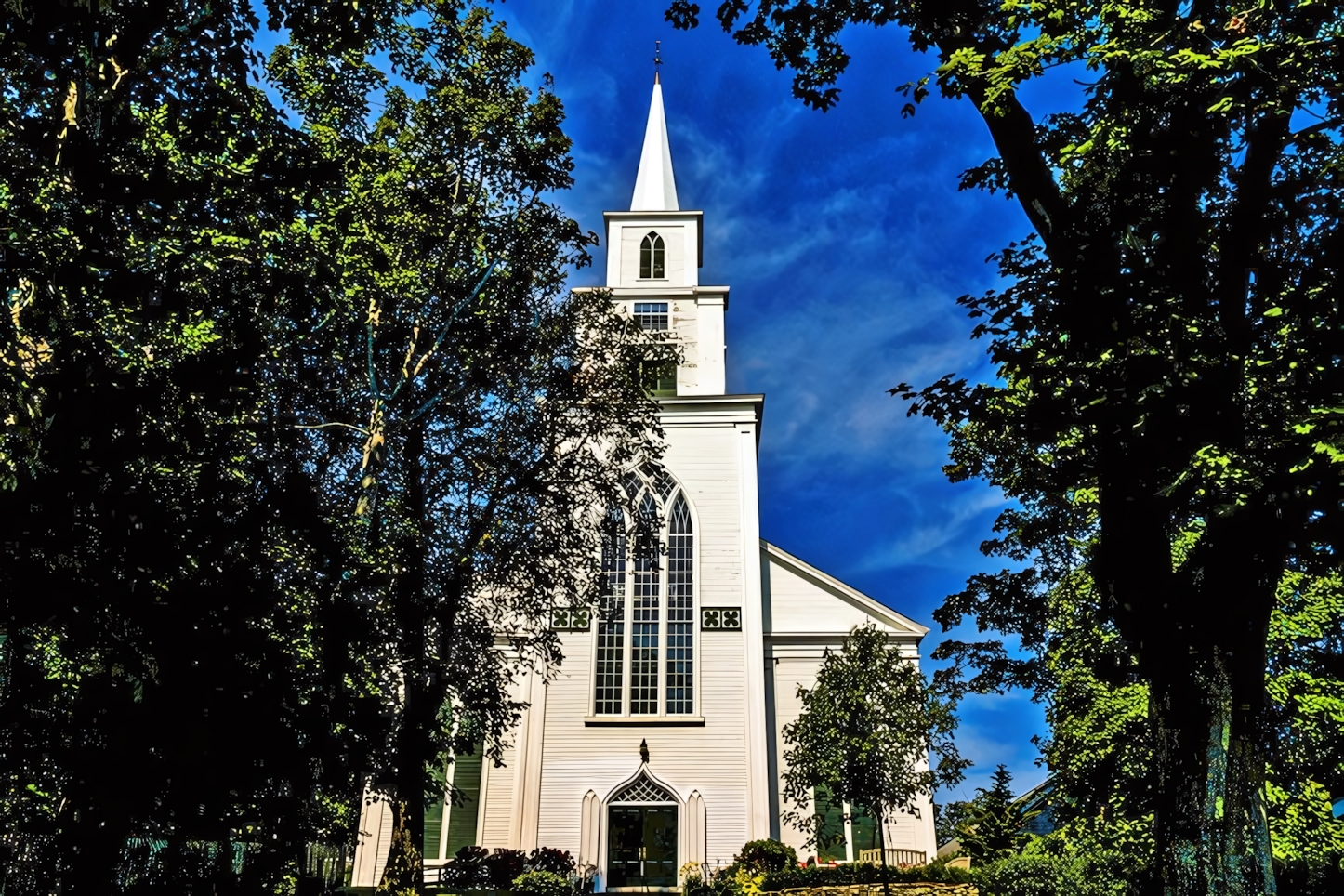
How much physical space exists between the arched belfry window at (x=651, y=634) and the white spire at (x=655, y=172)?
13508mm

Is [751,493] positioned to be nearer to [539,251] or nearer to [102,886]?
[539,251]

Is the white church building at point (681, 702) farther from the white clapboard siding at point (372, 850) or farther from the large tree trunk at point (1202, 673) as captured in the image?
the large tree trunk at point (1202, 673)

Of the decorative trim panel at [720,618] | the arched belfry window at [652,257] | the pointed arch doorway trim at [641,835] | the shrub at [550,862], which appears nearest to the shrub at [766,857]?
the pointed arch doorway trim at [641,835]

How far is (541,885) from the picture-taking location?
68.3 feet

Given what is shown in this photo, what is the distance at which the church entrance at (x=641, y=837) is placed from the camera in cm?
2536

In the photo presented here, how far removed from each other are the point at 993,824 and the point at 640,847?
36.2 feet

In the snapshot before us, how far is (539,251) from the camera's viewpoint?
1659 cm

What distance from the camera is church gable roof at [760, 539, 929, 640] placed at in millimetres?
29016

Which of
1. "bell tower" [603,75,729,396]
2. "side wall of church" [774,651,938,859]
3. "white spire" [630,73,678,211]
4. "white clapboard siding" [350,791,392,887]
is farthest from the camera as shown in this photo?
"white spire" [630,73,678,211]

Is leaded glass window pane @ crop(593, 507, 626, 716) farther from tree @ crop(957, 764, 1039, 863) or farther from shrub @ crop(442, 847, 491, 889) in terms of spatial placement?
tree @ crop(957, 764, 1039, 863)

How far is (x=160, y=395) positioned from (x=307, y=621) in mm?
6602

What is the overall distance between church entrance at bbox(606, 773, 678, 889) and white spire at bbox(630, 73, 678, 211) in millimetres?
21651

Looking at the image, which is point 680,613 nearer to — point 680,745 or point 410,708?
point 680,745

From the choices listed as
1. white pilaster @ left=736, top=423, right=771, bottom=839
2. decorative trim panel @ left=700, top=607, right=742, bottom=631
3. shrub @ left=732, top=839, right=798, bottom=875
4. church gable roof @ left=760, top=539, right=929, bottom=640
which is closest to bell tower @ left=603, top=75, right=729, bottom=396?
white pilaster @ left=736, top=423, right=771, bottom=839
